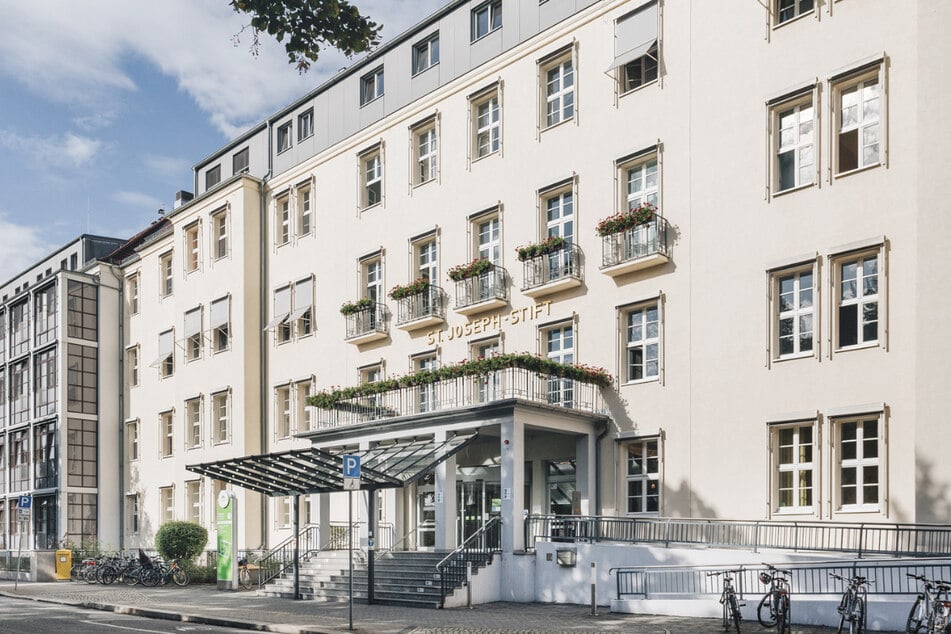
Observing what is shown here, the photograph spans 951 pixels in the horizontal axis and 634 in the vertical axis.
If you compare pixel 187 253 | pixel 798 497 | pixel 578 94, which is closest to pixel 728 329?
pixel 798 497

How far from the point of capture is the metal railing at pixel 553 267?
2622 cm

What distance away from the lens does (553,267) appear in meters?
26.7

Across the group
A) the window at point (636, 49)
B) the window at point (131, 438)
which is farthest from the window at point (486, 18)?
the window at point (131, 438)

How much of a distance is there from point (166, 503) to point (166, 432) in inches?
105

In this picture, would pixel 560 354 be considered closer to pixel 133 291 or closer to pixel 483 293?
pixel 483 293

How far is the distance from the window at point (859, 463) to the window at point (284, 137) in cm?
2228

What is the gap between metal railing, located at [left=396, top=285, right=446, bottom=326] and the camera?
29.7 metres

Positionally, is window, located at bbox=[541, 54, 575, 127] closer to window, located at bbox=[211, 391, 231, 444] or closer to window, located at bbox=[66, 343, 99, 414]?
window, located at bbox=[211, 391, 231, 444]

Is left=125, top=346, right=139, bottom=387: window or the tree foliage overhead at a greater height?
the tree foliage overhead

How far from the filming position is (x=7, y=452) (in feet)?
164

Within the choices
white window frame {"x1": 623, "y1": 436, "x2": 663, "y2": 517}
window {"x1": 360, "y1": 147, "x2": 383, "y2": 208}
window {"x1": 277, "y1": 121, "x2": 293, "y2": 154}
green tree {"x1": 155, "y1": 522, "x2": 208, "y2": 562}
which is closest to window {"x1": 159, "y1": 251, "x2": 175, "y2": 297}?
window {"x1": 277, "y1": 121, "x2": 293, "y2": 154}

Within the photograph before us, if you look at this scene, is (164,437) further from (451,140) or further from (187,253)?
(451,140)

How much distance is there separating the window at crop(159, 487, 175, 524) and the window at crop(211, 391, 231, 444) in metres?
4.35

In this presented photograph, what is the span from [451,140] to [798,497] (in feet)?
45.5
